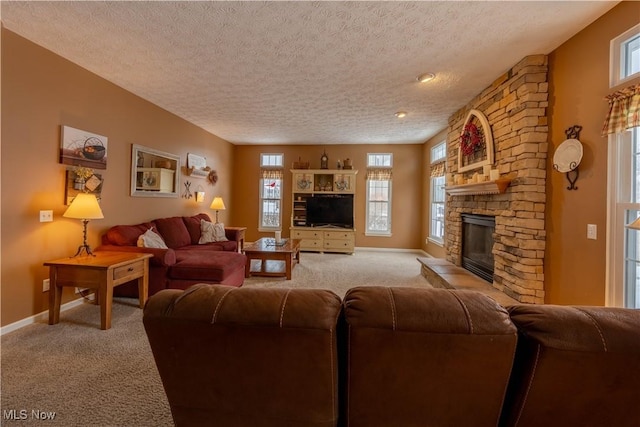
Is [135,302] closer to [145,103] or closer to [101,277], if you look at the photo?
[101,277]

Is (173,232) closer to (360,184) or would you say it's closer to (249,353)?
(249,353)

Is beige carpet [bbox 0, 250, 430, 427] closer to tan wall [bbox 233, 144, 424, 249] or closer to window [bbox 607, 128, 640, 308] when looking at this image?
window [bbox 607, 128, 640, 308]

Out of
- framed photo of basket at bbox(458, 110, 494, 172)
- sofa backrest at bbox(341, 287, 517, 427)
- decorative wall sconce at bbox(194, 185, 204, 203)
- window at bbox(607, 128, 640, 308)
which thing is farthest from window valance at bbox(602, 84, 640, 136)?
decorative wall sconce at bbox(194, 185, 204, 203)

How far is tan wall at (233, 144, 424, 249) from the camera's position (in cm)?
703

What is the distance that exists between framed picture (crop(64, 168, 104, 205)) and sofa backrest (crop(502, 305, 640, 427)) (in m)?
4.14

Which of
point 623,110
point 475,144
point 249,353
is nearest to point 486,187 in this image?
point 475,144

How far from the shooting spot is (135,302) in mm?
3365

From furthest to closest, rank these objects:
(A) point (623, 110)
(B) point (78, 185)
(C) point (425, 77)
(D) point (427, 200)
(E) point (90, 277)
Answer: (D) point (427, 200), (C) point (425, 77), (B) point (78, 185), (E) point (90, 277), (A) point (623, 110)

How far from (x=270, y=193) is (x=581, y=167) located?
6.28 metres

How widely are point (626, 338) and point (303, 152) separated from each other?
6932 millimetres

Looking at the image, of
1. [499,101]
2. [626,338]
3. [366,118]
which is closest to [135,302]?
[626,338]

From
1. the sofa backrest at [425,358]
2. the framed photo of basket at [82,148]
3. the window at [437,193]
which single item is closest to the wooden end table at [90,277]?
the framed photo of basket at [82,148]

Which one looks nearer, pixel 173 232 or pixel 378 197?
pixel 173 232

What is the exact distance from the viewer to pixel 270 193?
295 inches
